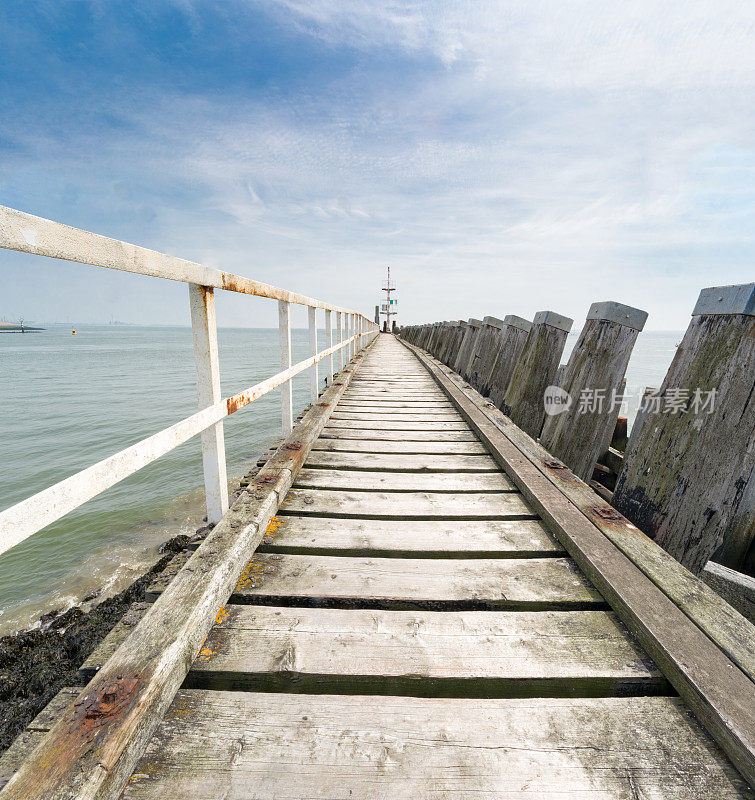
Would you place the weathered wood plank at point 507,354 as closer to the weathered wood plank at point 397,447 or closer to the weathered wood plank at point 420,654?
the weathered wood plank at point 397,447

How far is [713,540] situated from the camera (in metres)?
1.68

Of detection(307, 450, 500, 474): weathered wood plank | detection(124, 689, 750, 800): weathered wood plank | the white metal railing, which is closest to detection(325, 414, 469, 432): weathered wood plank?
detection(307, 450, 500, 474): weathered wood plank

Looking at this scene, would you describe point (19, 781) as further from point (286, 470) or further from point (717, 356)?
point (717, 356)

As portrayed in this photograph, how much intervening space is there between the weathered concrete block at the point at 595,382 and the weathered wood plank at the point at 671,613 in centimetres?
58

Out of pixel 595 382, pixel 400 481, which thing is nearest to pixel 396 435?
pixel 400 481

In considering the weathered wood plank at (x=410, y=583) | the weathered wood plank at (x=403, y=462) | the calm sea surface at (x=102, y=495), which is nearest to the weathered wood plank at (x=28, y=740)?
the weathered wood plank at (x=410, y=583)

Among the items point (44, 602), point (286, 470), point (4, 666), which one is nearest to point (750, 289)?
point (286, 470)

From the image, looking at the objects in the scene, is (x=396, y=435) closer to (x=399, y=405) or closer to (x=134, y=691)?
(x=399, y=405)

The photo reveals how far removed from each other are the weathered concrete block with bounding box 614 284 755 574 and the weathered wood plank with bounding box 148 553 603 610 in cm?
57

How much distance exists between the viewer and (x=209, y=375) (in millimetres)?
1676

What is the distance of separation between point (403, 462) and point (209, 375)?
153 cm

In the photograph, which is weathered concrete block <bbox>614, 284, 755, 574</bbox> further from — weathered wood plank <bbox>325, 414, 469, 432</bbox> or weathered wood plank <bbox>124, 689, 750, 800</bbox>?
weathered wood plank <bbox>325, 414, 469, 432</bbox>

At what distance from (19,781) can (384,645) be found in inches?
33.6

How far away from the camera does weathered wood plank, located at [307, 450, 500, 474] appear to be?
2672 mm
